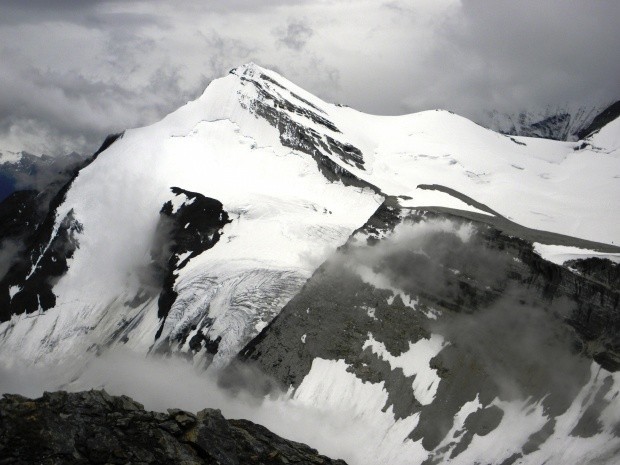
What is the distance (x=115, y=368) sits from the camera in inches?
3654

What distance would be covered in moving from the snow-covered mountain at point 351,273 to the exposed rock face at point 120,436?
2325 cm

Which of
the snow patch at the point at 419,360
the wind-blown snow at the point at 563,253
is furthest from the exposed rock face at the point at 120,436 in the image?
the wind-blown snow at the point at 563,253

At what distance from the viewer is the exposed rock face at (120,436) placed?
141 feet

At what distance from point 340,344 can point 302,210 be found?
3297 centimetres

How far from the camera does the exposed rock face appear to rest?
141 ft

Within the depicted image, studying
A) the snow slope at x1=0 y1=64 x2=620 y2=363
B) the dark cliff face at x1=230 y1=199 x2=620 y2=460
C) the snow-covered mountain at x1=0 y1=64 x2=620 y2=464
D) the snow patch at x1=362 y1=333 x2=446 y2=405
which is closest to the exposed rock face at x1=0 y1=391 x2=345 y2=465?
the snow-covered mountain at x1=0 y1=64 x2=620 y2=464

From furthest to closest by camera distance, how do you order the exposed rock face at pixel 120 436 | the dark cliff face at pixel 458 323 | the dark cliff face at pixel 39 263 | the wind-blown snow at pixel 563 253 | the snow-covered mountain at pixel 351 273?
the dark cliff face at pixel 39 263, the wind-blown snow at pixel 563 253, the snow-covered mountain at pixel 351 273, the dark cliff face at pixel 458 323, the exposed rock face at pixel 120 436

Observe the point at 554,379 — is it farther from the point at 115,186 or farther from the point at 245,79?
the point at 245,79

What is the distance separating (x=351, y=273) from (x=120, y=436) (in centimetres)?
4712

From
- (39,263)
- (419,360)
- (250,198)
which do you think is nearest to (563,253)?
(419,360)

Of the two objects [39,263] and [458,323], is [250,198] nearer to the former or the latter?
[458,323]

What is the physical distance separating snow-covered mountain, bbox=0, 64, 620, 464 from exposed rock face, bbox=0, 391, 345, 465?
23253 millimetres

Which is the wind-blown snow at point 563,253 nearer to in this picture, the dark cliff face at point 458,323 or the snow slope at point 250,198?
the dark cliff face at point 458,323

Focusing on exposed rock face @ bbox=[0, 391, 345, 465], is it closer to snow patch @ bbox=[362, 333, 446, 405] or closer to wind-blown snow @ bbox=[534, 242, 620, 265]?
snow patch @ bbox=[362, 333, 446, 405]
